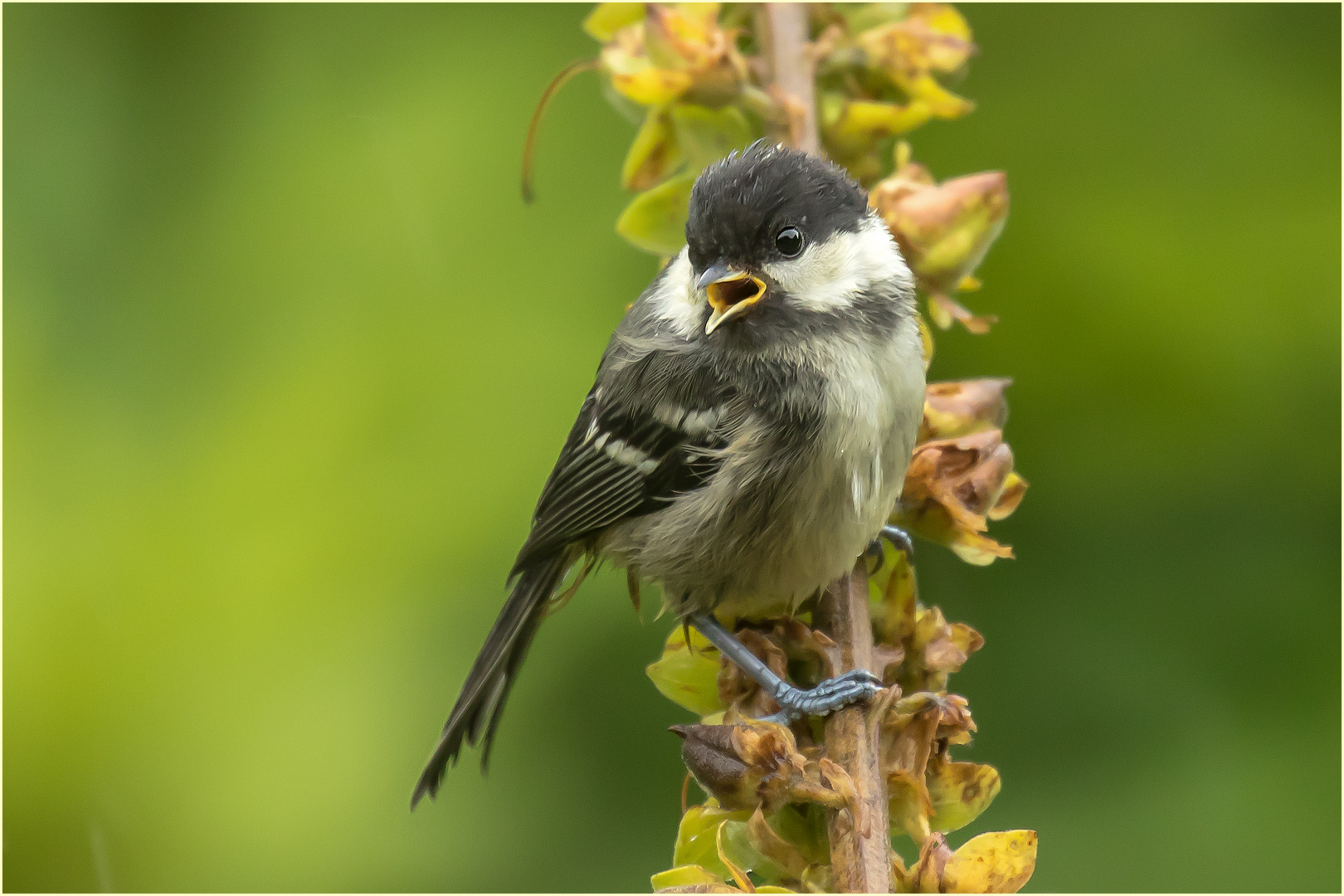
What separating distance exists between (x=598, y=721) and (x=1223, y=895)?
35.7 inches

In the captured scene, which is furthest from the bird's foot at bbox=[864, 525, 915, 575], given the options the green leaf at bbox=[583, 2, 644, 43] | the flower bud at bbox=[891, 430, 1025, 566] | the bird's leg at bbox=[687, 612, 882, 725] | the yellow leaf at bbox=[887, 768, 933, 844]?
the green leaf at bbox=[583, 2, 644, 43]

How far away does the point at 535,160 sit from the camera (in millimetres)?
2084

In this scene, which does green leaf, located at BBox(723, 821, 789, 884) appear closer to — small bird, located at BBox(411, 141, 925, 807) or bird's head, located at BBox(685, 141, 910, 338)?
small bird, located at BBox(411, 141, 925, 807)

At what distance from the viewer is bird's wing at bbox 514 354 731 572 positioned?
1.76 meters

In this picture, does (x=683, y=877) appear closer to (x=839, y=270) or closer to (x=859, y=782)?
(x=859, y=782)

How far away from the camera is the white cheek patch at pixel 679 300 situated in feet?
5.62

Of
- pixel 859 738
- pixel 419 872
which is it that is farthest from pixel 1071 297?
pixel 419 872

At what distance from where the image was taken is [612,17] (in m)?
1.58

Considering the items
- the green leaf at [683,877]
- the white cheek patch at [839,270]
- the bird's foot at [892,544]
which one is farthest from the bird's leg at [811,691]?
the white cheek patch at [839,270]

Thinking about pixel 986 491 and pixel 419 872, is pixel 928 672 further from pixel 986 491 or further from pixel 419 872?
pixel 419 872

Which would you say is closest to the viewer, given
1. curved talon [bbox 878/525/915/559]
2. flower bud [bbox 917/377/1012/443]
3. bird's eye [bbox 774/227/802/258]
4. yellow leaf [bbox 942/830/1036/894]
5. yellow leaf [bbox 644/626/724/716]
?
yellow leaf [bbox 942/830/1036/894]

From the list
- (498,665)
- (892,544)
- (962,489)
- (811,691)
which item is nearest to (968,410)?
(962,489)

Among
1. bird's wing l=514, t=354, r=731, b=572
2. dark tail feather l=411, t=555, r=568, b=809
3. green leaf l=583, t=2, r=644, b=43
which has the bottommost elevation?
dark tail feather l=411, t=555, r=568, b=809

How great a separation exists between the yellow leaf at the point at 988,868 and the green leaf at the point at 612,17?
3.42 feet
